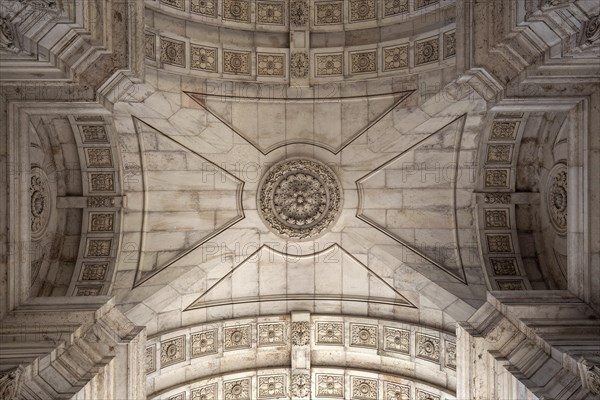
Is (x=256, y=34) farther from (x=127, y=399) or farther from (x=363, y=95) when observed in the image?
(x=127, y=399)

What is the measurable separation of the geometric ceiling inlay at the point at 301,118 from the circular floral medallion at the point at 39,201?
12.6 ft

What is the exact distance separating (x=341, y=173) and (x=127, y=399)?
6617 mm

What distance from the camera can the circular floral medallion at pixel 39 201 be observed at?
31.0ft

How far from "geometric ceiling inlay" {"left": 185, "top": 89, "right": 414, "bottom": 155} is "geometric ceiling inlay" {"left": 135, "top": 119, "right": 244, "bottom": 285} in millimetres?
1162

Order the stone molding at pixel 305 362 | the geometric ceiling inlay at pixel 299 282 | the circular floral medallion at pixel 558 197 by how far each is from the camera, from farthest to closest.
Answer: the geometric ceiling inlay at pixel 299 282 < the stone molding at pixel 305 362 < the circular floral medallion at pixel 558 197

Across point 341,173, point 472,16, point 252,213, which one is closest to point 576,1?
point 472,16

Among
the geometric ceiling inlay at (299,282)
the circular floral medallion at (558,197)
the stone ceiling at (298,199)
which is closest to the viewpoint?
the circular floral medallion at (558,197)

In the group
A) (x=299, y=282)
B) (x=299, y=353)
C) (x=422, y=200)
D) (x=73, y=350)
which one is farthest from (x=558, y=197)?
(x=73, y=350)

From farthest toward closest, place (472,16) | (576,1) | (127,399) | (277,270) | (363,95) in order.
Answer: (277,270), (363,95), (127,399), (472,16), (576,1)

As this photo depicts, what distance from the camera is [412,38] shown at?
1048cm

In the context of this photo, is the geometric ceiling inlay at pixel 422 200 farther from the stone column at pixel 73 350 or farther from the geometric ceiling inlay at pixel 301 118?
the stone column at pixel 73 350

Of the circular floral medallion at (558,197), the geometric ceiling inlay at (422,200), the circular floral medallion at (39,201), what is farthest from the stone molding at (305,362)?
the circular floral medallion at (39,201)

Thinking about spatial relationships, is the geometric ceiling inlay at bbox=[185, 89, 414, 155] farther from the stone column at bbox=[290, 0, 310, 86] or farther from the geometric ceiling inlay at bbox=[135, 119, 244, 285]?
the geometric ceiling inlay at bbox=[135, 119, 244, 285]

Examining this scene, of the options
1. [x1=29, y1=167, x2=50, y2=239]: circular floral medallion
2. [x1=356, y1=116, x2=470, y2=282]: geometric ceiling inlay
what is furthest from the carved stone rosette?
[x1=29, y1=167, x2=50, y2=239]: circular floral medallion
